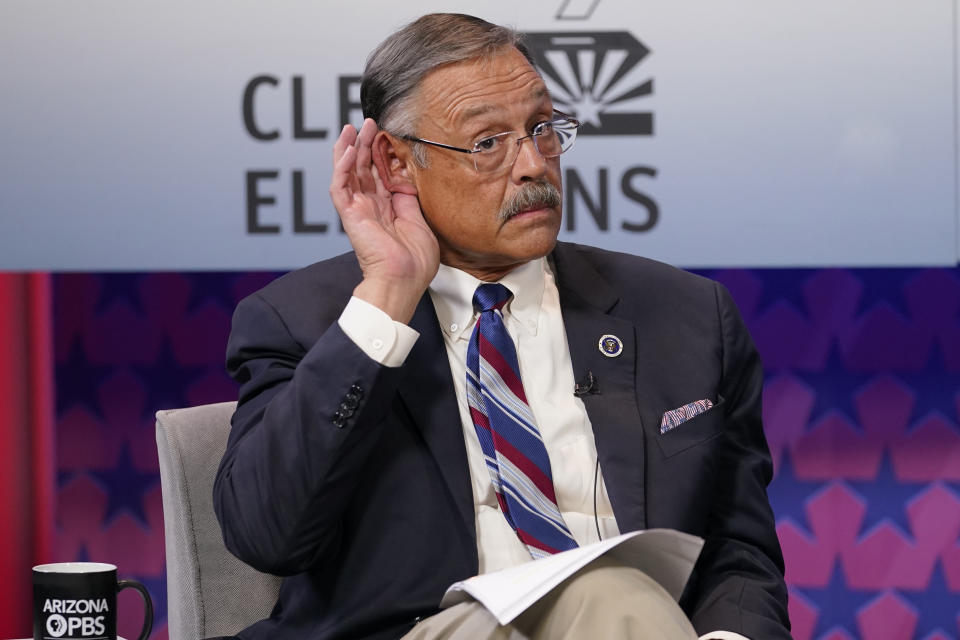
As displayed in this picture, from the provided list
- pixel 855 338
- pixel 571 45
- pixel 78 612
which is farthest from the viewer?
pixel 855 338

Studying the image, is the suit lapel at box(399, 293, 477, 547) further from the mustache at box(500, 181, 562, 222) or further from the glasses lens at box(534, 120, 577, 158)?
the glasses lens at box(534, 120, 577, 158)

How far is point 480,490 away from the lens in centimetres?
203

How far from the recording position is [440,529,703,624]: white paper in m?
1.57

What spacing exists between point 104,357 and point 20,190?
0.67 metres

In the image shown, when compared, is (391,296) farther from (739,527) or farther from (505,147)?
(739,527)

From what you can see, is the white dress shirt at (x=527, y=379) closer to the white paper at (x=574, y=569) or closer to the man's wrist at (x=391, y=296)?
the man's wrist at (x=391, y=296)

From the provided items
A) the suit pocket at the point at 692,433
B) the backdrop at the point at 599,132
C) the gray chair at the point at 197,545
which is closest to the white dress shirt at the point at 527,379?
the suit pocket at the point at 692,433

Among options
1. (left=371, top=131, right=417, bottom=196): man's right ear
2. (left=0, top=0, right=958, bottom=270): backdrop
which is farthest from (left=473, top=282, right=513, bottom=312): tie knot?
(left=0, top=0, right=958, bottom=270): backdrop

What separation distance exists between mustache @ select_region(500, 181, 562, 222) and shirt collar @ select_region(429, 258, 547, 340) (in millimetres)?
131

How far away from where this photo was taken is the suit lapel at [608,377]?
2.02 m

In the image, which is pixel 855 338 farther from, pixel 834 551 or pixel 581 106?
pixel 581 106

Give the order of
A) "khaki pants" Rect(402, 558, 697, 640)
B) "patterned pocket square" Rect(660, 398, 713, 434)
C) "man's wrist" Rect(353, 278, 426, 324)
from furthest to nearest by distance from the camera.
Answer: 1. "patterned pocket square" Rect(660, 398, 713, 434)
2. "man's wrist" Rect(353, 278, 426, 324)
3. "khaki pants" Rect(402, 558, 697, 640)

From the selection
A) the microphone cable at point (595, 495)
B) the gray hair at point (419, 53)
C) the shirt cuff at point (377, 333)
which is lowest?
the microphone cable at point (595, 495)

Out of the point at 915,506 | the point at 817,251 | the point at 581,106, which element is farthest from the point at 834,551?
the point at 581,106
